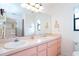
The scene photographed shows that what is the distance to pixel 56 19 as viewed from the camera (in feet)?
4.74

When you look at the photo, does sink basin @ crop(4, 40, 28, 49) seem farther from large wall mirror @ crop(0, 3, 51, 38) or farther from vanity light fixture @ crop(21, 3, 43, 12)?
vanity light fixture @ crop(21, 3, 43, 12)

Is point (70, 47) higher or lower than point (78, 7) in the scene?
lower

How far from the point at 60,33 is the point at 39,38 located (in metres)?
0.23

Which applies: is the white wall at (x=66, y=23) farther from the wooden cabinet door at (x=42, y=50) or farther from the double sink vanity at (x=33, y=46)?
the wooden cabinet door at (x=42, y=50)

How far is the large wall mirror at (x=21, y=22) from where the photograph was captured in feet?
4.56

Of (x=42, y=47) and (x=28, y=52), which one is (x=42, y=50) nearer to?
(x=42, y=47)

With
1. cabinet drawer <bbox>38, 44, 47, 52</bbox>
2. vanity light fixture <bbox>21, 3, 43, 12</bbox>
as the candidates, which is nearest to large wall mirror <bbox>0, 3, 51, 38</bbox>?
vanity light fixture <bbox>21, 3, 43, 12</bbox>

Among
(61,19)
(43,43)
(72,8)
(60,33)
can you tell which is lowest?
(43,43)

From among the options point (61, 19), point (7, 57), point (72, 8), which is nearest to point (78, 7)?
point (72, 8)

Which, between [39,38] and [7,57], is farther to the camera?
[39,38]

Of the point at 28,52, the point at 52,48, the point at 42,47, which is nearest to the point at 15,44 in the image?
the point at 28,52

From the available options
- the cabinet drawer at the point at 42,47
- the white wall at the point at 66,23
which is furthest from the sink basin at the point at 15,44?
the white wall at the point at 66,23

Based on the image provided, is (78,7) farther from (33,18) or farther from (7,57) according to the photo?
(7,57)

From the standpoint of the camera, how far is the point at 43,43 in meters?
1.44
